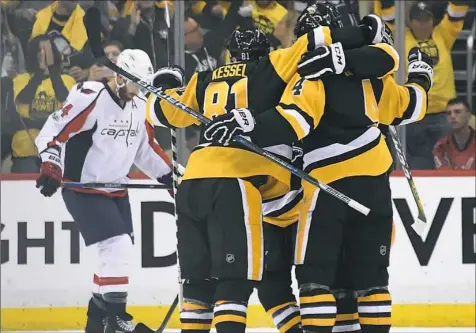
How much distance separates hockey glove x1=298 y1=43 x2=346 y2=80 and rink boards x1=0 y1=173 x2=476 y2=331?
207 cm

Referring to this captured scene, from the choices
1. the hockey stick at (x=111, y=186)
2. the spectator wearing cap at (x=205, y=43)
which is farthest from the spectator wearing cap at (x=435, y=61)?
the hockey stick at (x=111, y=186)

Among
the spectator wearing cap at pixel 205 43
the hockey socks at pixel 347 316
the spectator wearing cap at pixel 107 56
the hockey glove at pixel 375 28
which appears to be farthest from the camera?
the spectator wearing cap at pixel 205 43

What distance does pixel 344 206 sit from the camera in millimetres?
3723

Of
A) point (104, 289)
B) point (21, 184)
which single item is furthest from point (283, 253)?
point (21, 184)

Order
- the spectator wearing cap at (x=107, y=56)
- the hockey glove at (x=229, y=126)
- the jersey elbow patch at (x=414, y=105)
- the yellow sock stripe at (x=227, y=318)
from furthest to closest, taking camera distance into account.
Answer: the spectator wearing cap at (x=107, y=56), the jersey elbow patch at (x=414, y=105), the yellow sock stripe at (x=227, y=318), the hockey glove at (x=229, y=126)

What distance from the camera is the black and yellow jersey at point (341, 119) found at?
3.56m

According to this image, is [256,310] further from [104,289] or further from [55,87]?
[55,87]

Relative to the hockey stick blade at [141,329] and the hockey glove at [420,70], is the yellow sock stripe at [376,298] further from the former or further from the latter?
the hockey stick blade at [141,329]

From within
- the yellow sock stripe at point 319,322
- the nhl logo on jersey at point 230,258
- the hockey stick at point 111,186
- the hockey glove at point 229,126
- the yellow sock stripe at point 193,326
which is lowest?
the yellow sock stripe at point 193,326

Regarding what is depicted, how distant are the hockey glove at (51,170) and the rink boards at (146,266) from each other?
243 mm

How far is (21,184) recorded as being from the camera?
5.51m

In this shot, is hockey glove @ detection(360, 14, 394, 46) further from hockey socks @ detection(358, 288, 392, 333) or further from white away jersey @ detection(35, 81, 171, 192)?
white away jersey @ detection(35, 81, 171, 192)

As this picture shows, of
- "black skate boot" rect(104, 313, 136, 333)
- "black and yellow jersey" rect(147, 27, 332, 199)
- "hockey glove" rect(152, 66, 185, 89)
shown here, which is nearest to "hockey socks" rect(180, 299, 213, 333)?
"black and yellow jersey" rect(147, 27, 332, 199)

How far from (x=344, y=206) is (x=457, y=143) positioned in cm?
210
